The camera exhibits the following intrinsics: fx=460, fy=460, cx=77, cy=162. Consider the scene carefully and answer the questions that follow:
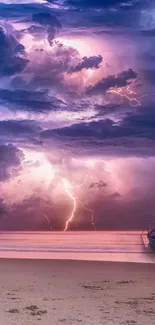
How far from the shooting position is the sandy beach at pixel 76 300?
41.4 feet

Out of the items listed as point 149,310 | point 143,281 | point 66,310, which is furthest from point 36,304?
point 143,281

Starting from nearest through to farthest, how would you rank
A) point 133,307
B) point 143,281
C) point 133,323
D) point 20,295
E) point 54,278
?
1. point 133,323
2. point 133,307
3. point 20,295
4. point 143,281
5. point 54,278

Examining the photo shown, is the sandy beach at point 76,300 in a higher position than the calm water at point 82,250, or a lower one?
lower

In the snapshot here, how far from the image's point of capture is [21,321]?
480 inches

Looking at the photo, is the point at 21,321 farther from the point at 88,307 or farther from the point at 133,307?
the point at 133,307

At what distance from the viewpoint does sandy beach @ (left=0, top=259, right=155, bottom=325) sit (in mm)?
12633

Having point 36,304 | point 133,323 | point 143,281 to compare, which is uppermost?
point 143,281

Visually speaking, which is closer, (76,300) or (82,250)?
(76,300)

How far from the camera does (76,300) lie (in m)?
15.8

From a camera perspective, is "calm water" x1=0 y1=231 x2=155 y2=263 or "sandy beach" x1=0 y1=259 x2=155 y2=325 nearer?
"sandy beach" x1=0 y1=259 x2=155 y2=325

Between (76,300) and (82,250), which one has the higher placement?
(82,250)

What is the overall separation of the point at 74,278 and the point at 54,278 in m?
1.02

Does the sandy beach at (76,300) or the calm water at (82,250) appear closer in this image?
the sandy beach at (76,300)

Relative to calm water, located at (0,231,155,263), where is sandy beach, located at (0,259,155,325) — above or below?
below
